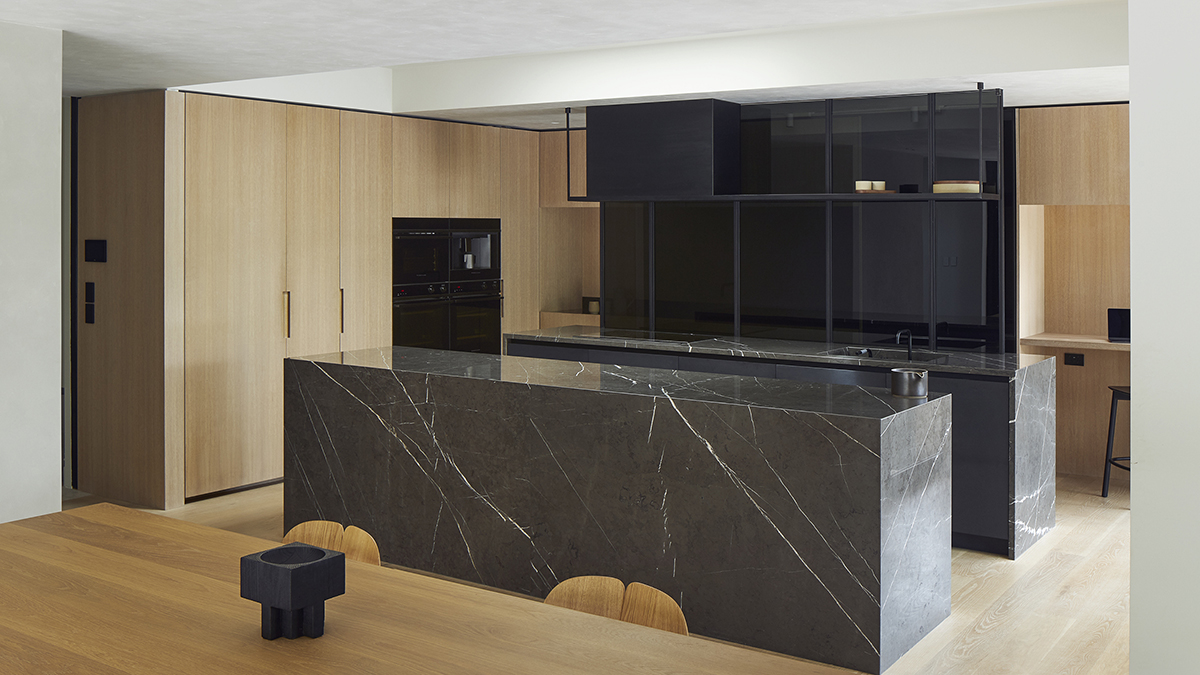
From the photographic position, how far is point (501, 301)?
7.83 m

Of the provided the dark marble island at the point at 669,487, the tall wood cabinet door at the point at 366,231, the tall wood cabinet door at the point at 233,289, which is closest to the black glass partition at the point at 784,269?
the dark marble island at the point at 669,487

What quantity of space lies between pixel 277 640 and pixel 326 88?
5.09 m

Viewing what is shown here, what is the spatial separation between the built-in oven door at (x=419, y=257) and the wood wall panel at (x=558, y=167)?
1.17m

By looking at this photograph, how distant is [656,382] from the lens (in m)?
4.15

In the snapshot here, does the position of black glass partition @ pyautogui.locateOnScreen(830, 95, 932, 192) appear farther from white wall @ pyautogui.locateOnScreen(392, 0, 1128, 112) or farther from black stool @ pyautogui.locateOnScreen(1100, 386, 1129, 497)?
black stool @ pyautogui.locateOnScreen(1100, 386, 1129, 497)

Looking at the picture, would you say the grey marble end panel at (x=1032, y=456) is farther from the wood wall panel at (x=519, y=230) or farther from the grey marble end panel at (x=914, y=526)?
the wood wall panel at (x=519, y=230)

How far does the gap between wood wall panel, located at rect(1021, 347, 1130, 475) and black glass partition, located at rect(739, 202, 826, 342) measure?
1483 millimetres

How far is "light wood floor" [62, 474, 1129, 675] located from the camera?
3.60m

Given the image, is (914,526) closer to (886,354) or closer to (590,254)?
(886,354)

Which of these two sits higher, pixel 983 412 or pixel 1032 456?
pixel 983 412

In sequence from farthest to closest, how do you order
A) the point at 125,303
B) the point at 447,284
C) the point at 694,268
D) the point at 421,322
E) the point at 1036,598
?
the point at 447,284, the point at 421,322, the point at 694,268, the point at 125,303, the point at 1036,598

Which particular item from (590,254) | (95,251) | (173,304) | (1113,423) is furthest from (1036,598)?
(95,251)

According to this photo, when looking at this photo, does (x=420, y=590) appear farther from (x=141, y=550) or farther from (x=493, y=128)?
(x=493, y=128)

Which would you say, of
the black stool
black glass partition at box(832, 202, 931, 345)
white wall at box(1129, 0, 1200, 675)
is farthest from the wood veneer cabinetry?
white wall at box(1129, 0, 1200, 675)
